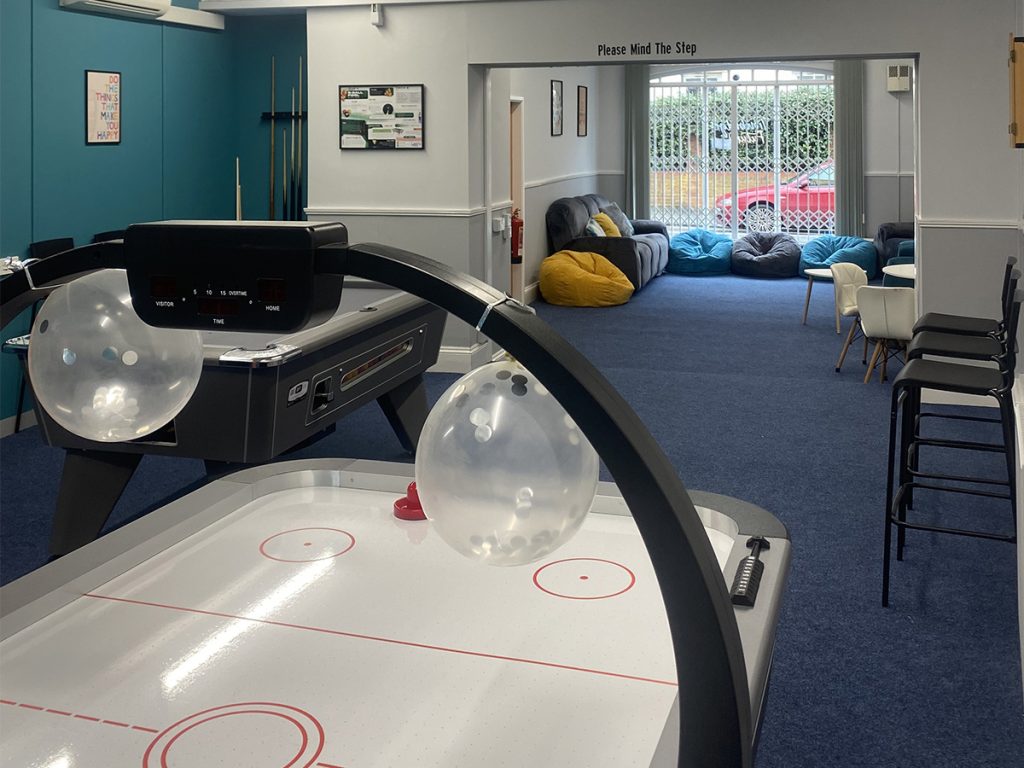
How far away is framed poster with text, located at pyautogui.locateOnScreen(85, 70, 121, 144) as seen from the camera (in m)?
5.94

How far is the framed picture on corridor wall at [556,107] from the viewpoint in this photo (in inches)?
414

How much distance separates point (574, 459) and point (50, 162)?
533 centimetres

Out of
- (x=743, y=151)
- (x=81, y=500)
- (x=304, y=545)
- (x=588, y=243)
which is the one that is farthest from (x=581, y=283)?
(x=304, y=545)

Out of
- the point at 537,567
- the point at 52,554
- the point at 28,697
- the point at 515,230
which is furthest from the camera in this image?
the point at 515,230

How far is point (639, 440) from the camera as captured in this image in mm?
1066

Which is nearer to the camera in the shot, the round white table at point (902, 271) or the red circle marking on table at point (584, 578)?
the red circle marking on table at point (584, 578)

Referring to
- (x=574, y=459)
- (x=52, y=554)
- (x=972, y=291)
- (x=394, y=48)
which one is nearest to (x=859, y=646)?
(x=574, y=459)

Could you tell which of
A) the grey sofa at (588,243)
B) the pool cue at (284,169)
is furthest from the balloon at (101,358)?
the grey sofa at (588,243)

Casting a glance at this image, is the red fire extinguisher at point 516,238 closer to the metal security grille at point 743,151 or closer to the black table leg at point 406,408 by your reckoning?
the black table leg at point 406,408

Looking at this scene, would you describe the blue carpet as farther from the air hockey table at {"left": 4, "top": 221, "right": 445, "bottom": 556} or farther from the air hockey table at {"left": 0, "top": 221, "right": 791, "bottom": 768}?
the air hockey table at {"left": 0, "top": 221, "right": 791, "bottom": 768}

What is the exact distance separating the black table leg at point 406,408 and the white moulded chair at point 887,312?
2781 millimetres

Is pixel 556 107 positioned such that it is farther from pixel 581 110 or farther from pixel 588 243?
pixel 588 243

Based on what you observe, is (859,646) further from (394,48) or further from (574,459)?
(394,48)

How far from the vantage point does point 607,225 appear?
1102cm
